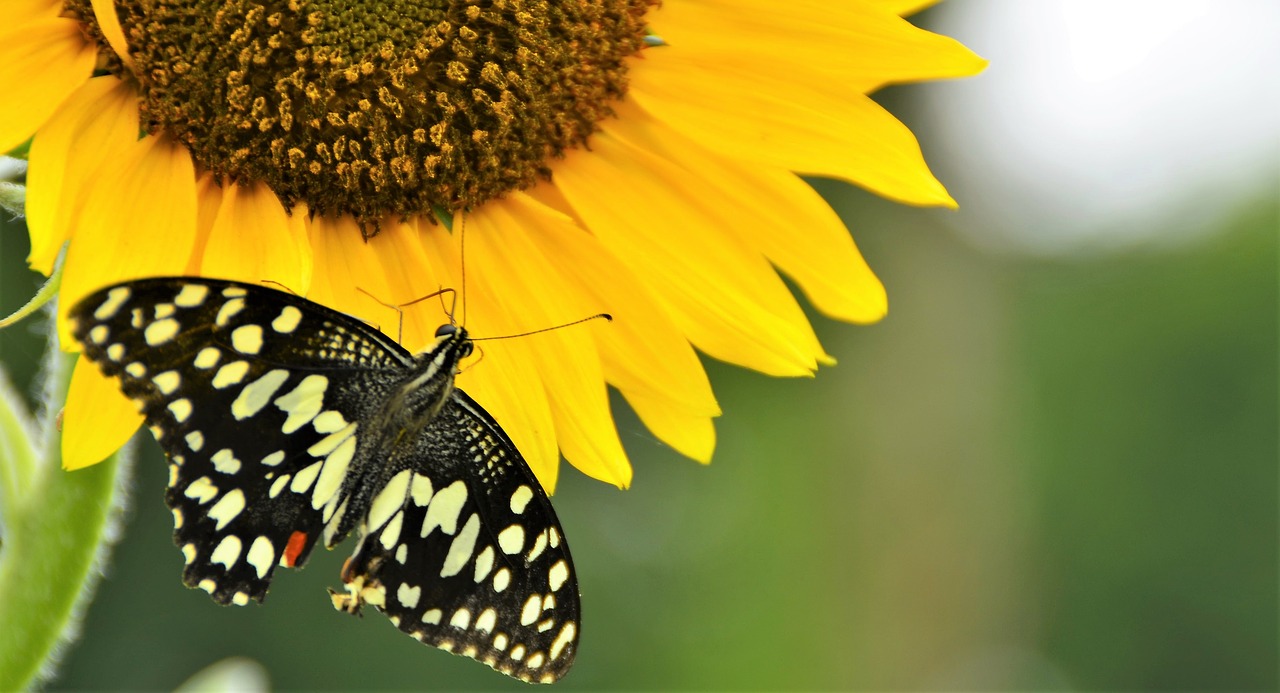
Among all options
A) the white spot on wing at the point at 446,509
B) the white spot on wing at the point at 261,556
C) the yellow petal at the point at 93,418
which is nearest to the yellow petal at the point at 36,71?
the yellow petal at the point at 93,418

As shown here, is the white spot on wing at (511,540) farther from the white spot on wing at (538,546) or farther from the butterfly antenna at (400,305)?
the butterfly antenna at (400,305)

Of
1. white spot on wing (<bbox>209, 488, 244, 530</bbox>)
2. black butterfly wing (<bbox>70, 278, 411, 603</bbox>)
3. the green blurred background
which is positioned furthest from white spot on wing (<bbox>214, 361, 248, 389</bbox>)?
the green blurred background

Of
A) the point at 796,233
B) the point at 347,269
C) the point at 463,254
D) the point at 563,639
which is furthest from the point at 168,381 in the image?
the point at 796,233

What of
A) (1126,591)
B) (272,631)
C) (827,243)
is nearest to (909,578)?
(1126,591)

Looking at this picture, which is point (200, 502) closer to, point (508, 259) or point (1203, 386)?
point (508, 259)

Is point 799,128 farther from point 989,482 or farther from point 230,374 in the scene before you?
point 989,482

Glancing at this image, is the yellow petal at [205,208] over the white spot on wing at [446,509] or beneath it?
over
